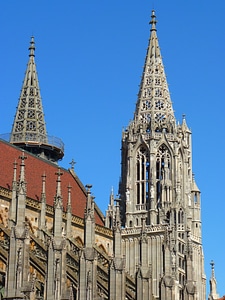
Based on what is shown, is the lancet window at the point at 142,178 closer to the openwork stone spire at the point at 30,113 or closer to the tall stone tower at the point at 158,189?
the tall stone tower at the point at 158,189

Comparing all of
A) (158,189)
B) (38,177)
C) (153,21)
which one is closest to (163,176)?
(158,189)

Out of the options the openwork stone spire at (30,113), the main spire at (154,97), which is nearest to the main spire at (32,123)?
the openwork stone spire at (30,113)

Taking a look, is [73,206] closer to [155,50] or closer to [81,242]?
[81,242]

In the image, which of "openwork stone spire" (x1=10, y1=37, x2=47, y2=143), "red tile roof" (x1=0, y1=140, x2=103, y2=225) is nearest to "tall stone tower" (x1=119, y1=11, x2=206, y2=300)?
"red tile roof" (x1=0, y1=140, x2=103, y2=225)

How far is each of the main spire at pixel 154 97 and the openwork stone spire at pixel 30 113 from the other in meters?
8.36

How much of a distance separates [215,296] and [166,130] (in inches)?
478

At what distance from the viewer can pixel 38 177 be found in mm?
Answer: 54344

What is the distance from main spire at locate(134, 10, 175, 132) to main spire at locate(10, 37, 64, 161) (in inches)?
295

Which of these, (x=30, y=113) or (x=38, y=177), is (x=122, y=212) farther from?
(x=30, y=113)

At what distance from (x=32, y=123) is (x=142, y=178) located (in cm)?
1172

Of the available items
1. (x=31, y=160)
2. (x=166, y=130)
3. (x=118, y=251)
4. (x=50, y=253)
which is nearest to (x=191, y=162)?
(x=166, y=130)

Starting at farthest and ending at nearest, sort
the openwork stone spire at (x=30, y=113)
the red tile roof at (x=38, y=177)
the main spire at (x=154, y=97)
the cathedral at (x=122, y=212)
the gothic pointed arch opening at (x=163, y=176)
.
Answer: the openwork stone spire at (x=30, y=113) → the main spire at (x=154, y=97) → the gothic pointed arch opening at (x=163, y=176) → the red tile roof at (x=38, y=177) → the cathedral at (x=122, y=212)

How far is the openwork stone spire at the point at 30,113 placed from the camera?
66.6m

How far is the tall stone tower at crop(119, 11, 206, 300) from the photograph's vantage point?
5791 centimetres
